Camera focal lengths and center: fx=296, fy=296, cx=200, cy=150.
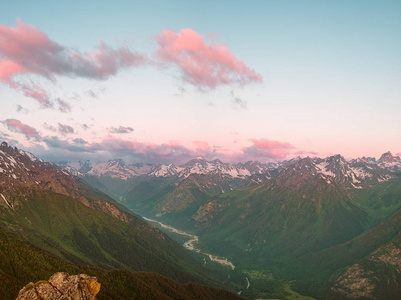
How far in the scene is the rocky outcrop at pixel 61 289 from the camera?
5472cm

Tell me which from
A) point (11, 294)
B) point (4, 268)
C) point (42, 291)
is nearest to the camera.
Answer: point (42, 291)

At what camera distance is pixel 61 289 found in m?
56.9

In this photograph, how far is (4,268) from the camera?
198375 millimetres

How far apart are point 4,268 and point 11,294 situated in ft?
143

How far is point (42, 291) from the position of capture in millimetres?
55188

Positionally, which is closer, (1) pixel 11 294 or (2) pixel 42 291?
(2) pixel 42 291

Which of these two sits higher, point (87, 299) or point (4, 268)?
point (87, 299)

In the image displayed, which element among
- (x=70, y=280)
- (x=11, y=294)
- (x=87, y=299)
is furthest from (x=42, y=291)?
(x=11, y=294)

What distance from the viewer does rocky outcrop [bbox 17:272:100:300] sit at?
5472cm

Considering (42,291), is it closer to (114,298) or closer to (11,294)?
(11,294)

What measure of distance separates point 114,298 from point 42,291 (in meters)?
163

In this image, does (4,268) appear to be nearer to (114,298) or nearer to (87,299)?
(114,298)

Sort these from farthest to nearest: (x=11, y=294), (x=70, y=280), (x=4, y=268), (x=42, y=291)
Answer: (x=4, y=268), (x=11, y=294), (x=70, y=280), (x=42, y=291)

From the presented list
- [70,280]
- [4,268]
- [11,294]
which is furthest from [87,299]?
[4,268]
